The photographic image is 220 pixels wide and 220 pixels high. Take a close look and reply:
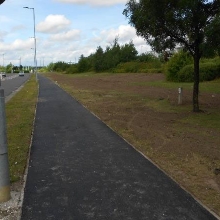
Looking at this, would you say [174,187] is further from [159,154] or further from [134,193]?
[159,154]

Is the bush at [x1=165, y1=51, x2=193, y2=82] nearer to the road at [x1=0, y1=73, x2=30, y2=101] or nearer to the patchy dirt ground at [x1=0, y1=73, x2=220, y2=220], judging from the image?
the road at [x1=0, y1=73, x2=30, y2=101]

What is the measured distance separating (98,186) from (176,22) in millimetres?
8542

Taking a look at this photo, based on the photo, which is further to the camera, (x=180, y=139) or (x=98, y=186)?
(x=180, y=139)

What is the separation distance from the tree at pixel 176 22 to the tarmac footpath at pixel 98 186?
17.7ft

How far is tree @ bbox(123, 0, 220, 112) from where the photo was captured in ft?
38.4

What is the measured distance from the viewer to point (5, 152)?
497 cm

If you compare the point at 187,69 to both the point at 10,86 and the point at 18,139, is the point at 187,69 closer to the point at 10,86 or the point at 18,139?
the point at 10,86

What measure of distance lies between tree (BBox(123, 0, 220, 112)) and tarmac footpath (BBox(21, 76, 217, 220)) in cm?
538

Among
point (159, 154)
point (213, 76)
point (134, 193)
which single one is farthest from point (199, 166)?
point (213, 76)

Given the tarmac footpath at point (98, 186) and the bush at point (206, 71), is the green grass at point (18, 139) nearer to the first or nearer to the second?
the tarmac footpath at point (98, 186)

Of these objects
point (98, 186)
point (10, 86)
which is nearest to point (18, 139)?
point (98, 186)

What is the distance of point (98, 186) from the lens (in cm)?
549

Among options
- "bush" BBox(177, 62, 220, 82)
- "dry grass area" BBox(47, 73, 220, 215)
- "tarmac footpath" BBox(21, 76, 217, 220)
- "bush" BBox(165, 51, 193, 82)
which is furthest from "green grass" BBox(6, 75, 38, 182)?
"bush" BBox(165, 51, 193, 82)

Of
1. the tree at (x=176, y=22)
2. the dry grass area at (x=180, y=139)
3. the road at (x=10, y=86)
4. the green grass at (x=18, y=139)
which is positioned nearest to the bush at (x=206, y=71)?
the road at (x=10, y=86)
